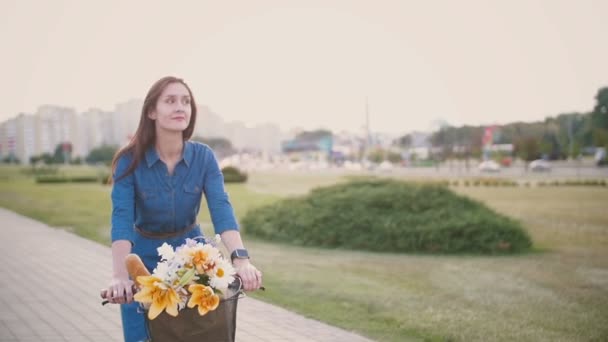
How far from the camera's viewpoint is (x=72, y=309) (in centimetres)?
700

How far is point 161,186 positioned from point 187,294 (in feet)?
2.59

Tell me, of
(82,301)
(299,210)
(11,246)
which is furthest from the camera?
(299,210)

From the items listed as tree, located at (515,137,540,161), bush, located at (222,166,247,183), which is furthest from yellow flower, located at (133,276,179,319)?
tree, located at (515,137,540,161)

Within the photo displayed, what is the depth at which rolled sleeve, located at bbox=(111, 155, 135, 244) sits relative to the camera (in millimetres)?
2887

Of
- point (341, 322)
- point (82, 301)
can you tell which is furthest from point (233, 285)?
point (82, 301)

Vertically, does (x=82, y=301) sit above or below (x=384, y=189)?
below

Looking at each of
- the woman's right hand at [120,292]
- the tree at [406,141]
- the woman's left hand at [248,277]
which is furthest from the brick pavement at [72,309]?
the tree at [406,141]

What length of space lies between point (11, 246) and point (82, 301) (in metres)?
5.72

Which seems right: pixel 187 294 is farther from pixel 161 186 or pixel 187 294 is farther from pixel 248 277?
pixel 161 186

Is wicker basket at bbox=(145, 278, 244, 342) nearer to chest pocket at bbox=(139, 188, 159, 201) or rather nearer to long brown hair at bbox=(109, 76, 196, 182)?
chest pocket at bbox=(139, 188, 159, 201)

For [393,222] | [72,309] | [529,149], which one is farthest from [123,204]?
[529,149]

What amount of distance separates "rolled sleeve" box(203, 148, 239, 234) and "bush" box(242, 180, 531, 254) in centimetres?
864

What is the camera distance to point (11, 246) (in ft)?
40.3

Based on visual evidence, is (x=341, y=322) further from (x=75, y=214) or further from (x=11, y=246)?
(x=75, y=214)
